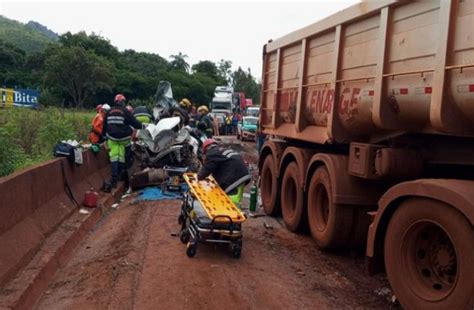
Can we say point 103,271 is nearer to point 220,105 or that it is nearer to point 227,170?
point 227,170

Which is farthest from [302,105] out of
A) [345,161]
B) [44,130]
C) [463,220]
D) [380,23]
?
[44,130]

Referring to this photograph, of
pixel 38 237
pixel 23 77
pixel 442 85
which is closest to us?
pixel 442 85

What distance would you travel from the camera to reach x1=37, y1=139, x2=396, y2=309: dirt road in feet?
16.7

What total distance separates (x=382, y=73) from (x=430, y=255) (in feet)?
6.42

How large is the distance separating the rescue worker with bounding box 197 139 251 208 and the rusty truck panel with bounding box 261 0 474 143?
1142 mm

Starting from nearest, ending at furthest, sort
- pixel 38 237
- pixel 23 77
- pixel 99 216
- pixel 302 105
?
pixel 38 237 < pixel 302 105 < pixel 99 216 < pixel 23 77

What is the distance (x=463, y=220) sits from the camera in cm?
405

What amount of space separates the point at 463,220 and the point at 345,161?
2770 mm

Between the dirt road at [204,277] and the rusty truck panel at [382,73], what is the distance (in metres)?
1.60

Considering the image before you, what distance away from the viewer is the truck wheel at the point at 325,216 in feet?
21.7

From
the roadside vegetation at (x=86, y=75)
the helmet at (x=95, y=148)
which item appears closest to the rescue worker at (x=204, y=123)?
the helmet at (x=95, y=148)

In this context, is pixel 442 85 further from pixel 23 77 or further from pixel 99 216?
pixel 23 77

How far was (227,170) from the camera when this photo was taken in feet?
25.3

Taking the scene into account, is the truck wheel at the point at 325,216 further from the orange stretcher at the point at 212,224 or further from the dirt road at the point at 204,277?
the orange stretcher at the point at 212,224
